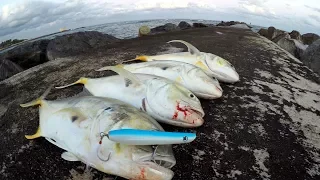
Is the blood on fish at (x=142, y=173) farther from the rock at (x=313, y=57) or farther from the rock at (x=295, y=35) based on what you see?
the rock at (x=295, y=35)

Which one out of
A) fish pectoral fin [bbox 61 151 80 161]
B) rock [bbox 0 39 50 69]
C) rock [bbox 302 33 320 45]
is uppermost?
fish pectoral fin [bbox 61 151 80 161]

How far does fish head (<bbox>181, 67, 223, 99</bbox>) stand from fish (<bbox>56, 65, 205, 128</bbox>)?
0.50 metres

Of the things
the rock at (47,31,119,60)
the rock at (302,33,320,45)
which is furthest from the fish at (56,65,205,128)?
the rock at (302,33,320,45)

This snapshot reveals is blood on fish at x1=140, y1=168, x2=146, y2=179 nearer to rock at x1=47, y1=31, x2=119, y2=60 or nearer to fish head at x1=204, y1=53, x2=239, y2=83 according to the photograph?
fish head at x1=204, y1=53, x2=239, y2=83

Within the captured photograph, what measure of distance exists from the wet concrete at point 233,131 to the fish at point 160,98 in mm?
243

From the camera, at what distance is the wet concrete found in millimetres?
2654

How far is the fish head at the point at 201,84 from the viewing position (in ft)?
11.5

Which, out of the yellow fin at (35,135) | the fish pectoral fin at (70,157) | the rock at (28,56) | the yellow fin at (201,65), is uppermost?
the yellow fin at (201,65)

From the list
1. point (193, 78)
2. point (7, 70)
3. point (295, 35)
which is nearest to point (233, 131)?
point (193, 78)

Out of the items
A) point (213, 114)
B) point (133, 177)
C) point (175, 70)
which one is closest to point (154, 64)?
point (175, 70)

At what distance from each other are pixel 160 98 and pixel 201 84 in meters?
0.74

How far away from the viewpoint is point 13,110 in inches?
156

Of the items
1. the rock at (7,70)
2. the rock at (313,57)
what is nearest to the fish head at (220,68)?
the rock at (313,57)

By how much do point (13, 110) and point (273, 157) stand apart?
320 centimetres
